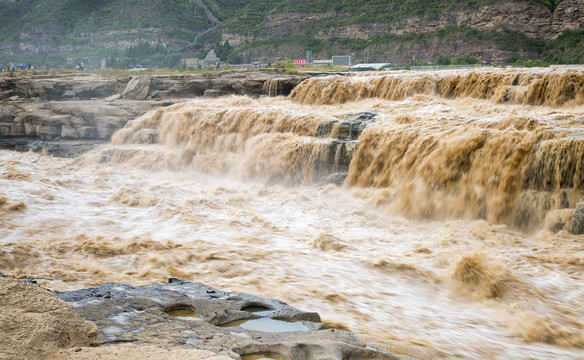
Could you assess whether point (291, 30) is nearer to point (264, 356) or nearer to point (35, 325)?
point (264, 356)

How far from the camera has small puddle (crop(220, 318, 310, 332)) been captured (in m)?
3.54

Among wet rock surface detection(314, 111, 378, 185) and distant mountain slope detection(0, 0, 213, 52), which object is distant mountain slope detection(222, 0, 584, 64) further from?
wet rock surface detection(314, 111, 378, 185)

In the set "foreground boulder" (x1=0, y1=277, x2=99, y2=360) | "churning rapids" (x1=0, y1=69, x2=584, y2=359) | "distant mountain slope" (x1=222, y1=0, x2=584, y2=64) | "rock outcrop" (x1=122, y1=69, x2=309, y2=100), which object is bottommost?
"churning rapids" (x1=0, y1=69, x2=584, y2=359)

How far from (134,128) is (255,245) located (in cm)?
1088

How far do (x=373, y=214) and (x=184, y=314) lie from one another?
5.18 m

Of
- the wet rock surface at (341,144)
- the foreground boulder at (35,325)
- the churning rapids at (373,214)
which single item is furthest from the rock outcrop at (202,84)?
the foreground boulder at (35,325)

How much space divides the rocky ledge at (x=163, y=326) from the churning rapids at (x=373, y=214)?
659 mm

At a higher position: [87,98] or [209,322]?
[87,98]

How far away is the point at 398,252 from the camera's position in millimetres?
6449

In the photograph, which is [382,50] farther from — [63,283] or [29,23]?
[29,23]

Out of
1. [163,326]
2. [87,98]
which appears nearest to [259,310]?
[163,326]

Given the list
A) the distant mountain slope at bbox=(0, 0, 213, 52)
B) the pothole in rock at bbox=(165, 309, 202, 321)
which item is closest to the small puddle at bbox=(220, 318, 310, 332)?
the pothole in rock at bbox=(165, 309, 202, 321)

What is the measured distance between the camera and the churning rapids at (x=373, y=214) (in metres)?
4.69

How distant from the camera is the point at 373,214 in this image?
839cm
